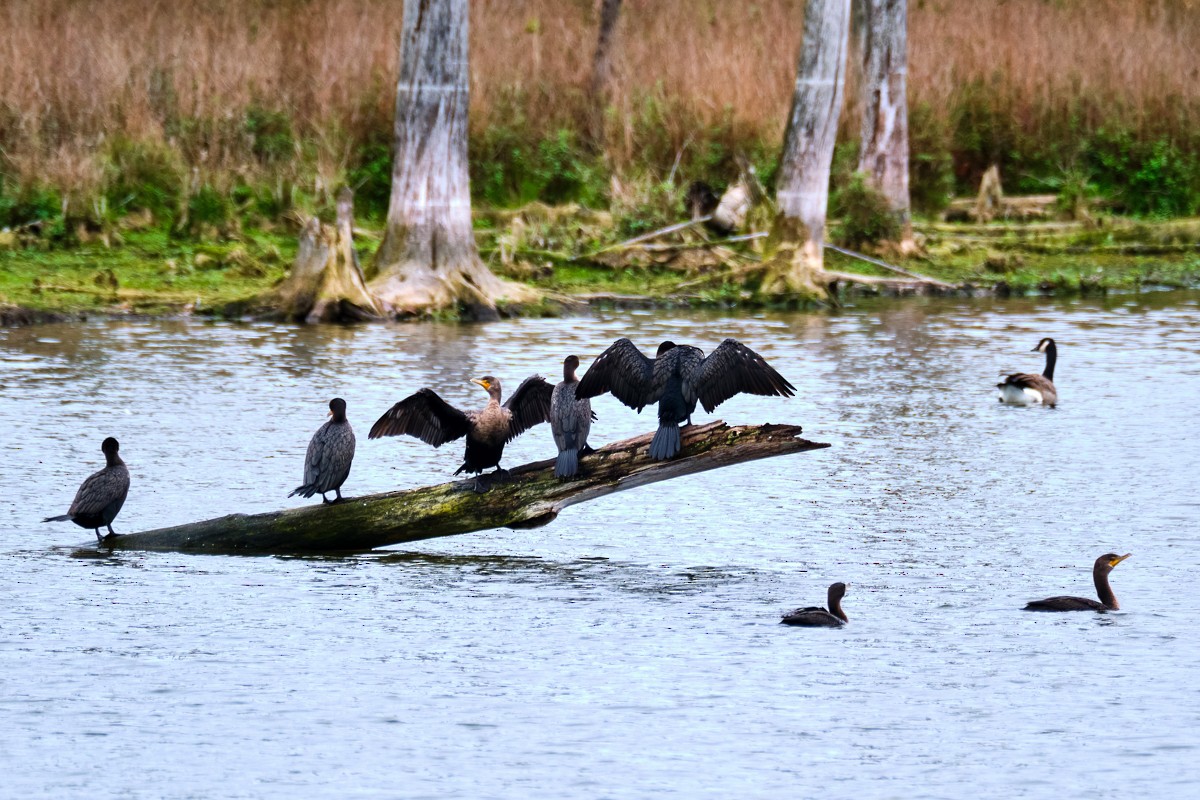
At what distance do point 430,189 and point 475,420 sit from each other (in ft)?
38.3

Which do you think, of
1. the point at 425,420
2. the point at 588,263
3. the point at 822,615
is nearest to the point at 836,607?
the point at 822,615

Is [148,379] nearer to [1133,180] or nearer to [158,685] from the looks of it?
[158,685]

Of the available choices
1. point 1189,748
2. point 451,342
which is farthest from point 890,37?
point 1189,748

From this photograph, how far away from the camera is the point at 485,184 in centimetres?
2705

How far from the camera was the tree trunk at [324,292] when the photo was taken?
841 inches

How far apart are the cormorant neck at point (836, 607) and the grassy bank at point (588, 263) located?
13.2 metres

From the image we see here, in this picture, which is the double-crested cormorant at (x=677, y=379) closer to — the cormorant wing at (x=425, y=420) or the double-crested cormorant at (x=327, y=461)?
the cormorant wing at (x=425, y=420)

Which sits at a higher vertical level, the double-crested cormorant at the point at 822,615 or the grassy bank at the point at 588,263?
the grassy bank at the point at 588,263

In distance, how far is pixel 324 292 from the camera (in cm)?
2166

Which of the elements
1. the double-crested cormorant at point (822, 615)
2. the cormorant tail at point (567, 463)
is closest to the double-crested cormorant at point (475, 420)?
the cormorant tail at point (567, 463)

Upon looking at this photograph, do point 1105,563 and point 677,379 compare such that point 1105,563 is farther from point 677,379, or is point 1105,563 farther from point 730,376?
point 677,379

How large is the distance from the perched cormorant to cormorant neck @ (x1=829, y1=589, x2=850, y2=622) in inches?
59.0

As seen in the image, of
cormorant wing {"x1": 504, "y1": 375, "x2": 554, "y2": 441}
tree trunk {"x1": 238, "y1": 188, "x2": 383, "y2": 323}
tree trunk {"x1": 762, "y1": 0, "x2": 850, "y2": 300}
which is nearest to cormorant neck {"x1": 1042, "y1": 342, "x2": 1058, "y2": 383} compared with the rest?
tree trunk {"x1": 762, "y1": 0, "x2": 850, "y2": 300}

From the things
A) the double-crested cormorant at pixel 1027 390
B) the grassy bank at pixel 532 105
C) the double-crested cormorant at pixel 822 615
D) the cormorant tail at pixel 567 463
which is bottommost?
the double-crested cormorant at pixel 822 615
